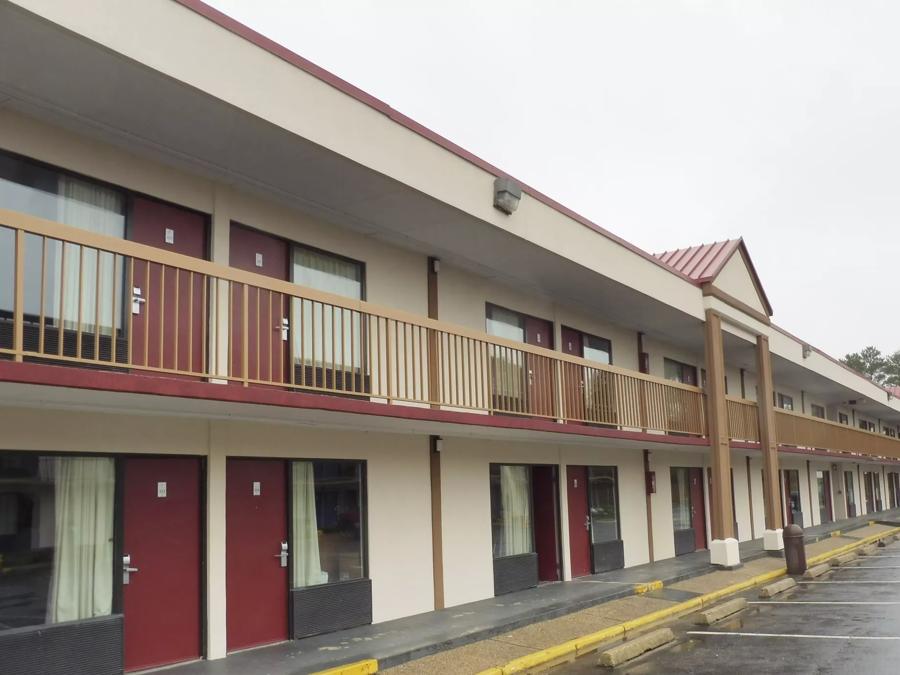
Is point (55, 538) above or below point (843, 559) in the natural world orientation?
above

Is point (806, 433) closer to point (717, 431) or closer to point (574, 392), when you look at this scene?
point (717, 431)

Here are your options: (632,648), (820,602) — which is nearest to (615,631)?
(632,648)

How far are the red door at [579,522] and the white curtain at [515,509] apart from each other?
144 cm

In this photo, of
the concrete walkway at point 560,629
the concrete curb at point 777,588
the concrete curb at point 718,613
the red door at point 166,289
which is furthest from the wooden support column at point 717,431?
the red door at point 166,289

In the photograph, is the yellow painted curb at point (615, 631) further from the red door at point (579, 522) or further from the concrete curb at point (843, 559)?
the concrete curb at point (843, 559)

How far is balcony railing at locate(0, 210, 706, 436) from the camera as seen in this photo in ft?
23.7

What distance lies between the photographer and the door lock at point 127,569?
27.5 ft

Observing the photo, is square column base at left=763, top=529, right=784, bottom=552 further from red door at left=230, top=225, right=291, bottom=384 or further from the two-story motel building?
red door at left=230, top=225, right=291, bottom=384

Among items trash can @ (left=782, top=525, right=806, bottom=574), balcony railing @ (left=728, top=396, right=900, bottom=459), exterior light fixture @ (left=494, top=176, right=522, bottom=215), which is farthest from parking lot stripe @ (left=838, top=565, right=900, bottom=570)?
exterior light fixture @ (left=494, top=176, right=522, bottom=215)

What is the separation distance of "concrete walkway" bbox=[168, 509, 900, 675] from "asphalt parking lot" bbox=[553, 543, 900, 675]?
3.35ft

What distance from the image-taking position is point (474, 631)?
10516 millimetres

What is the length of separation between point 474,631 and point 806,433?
18671mm

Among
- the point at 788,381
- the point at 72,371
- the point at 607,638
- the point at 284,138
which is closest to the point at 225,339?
the point at 284,138

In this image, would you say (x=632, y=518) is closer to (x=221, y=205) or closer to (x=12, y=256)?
(x=221, y=205)
